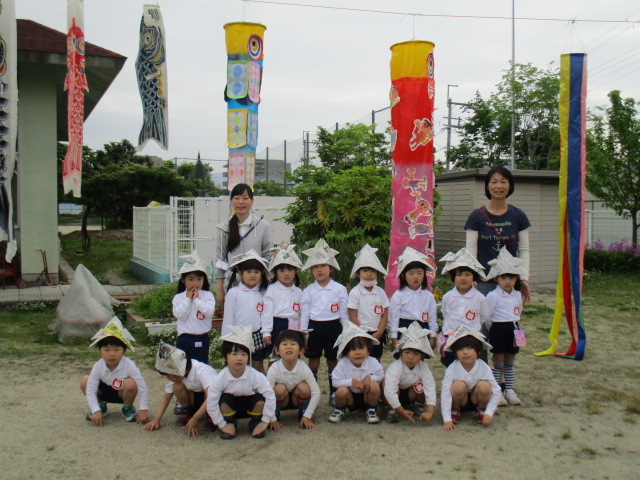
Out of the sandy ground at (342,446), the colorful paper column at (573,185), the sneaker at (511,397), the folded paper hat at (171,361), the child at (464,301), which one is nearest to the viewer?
the sandy ground at (342,446)

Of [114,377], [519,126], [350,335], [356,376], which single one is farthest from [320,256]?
[519,126]

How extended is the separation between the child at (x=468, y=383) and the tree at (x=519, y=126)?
65.7 ft

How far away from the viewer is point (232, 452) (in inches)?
149

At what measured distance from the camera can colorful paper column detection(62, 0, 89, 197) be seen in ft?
25.6

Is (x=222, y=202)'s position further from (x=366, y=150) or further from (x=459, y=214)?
(x=366, y=150)

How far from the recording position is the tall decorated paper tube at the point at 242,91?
7.55 m

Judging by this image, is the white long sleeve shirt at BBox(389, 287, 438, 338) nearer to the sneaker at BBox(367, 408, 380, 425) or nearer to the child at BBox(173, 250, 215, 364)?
the sneaker at BBox(367, 408, 380, 425)

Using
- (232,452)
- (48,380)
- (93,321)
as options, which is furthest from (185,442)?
(93,321)

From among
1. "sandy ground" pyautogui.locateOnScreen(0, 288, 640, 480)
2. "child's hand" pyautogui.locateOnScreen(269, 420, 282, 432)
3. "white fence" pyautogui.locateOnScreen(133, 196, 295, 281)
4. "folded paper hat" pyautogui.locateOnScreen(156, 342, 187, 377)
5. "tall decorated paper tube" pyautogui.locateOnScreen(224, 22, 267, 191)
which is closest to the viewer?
"sandy ground" pyautogui.locateOnScreen(0, 288, 640, 480)

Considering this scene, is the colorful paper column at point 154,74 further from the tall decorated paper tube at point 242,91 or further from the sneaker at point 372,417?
the sneaker at point 372,417

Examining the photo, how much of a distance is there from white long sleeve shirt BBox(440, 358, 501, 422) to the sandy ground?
5.8 inches

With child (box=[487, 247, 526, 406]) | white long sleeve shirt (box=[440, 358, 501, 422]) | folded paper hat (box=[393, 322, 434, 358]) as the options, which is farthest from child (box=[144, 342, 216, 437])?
child (box=[487, 247, 526, 406])

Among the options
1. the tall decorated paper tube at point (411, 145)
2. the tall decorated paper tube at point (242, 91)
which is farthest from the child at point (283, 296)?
the tall decorated paper tube at point (242, 91)

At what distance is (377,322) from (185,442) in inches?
66.5
